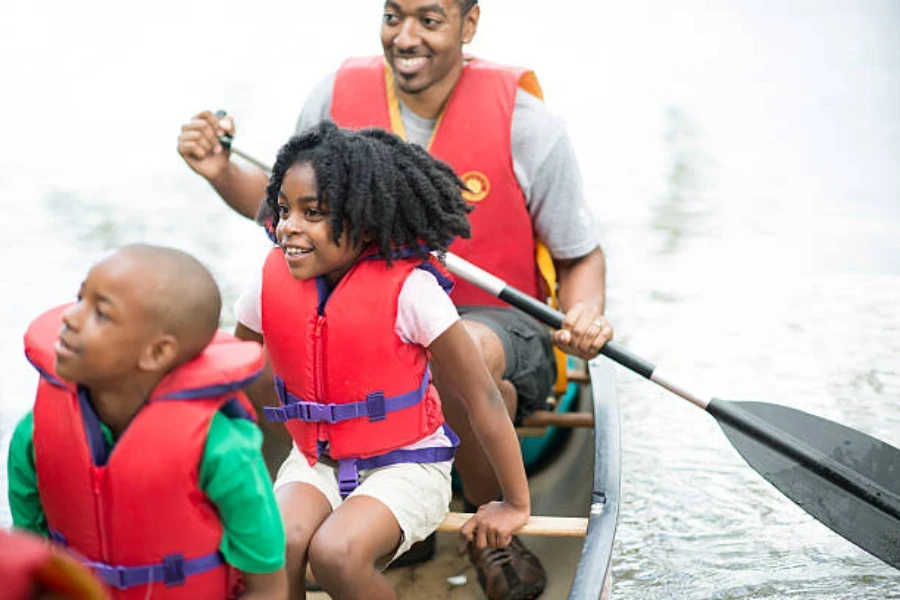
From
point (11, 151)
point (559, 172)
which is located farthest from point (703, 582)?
point (11, 151)

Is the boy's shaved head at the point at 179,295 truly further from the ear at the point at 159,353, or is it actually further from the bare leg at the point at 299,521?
the bare leg at the point at 299,521

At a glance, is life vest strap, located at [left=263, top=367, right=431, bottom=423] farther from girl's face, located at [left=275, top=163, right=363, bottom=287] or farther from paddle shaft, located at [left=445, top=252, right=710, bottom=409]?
paddle shaft, located at [left=445, top=252, right=710, bottom=409]

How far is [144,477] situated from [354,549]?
1.84ft

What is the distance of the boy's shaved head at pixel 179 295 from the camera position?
5.80 ft

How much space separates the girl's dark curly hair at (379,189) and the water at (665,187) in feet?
5.15

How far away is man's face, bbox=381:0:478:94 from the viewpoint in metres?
3.16

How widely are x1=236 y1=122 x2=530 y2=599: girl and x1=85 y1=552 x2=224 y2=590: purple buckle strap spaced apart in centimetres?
47

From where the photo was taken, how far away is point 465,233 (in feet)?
8.31

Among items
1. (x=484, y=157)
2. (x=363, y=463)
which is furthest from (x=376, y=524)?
(x=484, y=157)

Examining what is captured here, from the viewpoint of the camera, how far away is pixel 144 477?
1791 mm

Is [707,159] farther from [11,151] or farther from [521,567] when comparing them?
[521,567]

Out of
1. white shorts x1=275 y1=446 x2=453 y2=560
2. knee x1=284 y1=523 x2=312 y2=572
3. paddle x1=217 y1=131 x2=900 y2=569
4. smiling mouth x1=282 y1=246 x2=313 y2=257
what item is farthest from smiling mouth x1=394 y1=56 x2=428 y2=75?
knee x1=284 y1=523 x2=312 y2=572

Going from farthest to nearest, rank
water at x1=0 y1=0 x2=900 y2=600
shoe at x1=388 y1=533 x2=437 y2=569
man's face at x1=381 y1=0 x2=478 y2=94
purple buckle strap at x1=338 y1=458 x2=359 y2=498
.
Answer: water at x1=0 y1=0 x2=900 y2=600, man's face at x1=381 y1=0 x2=478 y2=94, shoe at x1=388 y1=533 x2=437 y2=569, purple buckle strap at x1=338 y1=458 x2=359 y2=498

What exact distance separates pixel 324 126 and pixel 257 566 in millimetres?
977
